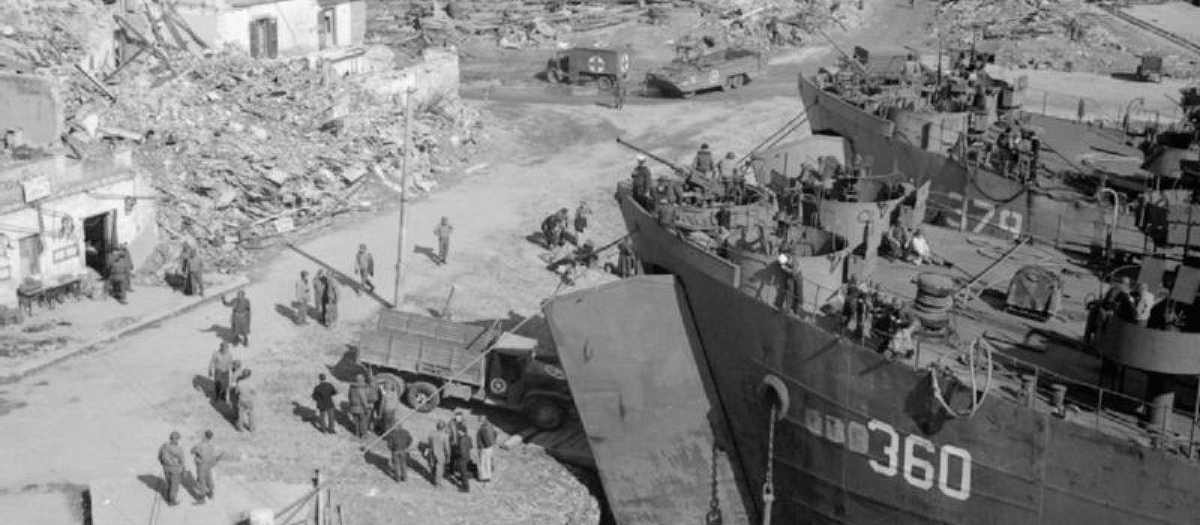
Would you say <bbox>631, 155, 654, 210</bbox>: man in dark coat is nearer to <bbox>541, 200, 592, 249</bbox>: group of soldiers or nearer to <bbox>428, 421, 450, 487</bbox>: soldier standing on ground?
<bbox>428, 421, 450, 487</bbox>: soldier standing on ground

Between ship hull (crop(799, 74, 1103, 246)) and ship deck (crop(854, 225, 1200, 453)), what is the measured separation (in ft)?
1.75

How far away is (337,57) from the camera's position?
1716 inches

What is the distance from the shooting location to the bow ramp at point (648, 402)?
21.7m

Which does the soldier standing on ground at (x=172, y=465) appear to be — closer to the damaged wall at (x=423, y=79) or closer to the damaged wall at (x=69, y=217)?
the damaged wall at (x=69, y=217)

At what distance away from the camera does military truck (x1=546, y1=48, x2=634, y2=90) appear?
50656 mm

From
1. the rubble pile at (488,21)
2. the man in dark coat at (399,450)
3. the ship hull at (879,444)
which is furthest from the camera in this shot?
the rubble pile at (488,21)

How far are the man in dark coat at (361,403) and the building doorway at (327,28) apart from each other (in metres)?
22.8

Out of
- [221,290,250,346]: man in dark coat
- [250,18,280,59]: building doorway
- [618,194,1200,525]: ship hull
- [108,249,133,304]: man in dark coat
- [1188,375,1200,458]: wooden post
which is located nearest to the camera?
[1188,375,1200,458]: wooden post

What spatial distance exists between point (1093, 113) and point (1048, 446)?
31.4 meters

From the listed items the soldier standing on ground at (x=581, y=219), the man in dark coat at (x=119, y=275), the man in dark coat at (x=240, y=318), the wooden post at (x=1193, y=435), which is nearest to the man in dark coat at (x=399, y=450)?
the man in dark coat at (x=240, y=318)

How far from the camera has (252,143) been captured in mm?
35781

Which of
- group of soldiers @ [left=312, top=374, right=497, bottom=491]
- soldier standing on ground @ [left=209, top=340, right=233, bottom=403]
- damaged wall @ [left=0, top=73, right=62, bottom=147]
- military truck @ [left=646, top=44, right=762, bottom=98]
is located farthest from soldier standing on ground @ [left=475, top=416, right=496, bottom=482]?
military truck @ [left=646, top=44, right=762, bottom=98]

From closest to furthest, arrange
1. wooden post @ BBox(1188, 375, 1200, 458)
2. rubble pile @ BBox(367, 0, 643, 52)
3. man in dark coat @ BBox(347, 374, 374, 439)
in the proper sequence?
wooden post @ BBox(1188, 375, 1200, 458) → man in dark coat @ BBox(347, 374, 374, 439) → rubble pile @ BBox(367, 0, 643, 52)

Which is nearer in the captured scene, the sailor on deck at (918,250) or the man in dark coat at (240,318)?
the sailor on deck at (918,250)
